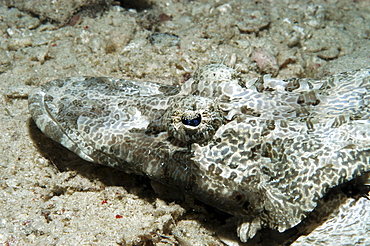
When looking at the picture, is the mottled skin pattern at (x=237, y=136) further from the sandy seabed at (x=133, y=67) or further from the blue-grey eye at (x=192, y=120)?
the sandy seabed at (x=133, y=67)

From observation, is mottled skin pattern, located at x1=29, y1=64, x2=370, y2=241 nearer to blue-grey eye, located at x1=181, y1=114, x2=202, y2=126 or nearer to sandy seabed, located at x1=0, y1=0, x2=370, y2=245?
blue-grey eye, located at x1=181, y1=114, x2=202, y2=126

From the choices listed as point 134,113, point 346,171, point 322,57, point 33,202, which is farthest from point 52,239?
point 322,57

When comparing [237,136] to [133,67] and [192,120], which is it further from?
[133,67]

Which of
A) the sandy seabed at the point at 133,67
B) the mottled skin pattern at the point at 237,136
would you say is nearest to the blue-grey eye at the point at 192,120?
the mottled skin pattern at the point at 237,136

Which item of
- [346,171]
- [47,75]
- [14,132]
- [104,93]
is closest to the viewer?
[346,171]

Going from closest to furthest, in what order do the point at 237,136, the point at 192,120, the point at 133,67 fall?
1. the point at 192,120
2. the point at 237,136
3. the point at 133,67

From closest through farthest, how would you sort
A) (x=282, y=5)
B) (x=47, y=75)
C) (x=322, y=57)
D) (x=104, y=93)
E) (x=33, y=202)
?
(x=33, y=202) < (x=104, y=93) < (x=47, y=75) < (x=322, y=57) < (x=282, y=5)

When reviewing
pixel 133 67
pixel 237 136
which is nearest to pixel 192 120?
pixel 237 136

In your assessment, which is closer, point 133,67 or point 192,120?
point 192,120

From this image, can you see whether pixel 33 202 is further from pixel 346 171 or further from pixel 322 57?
pixel 322 57
